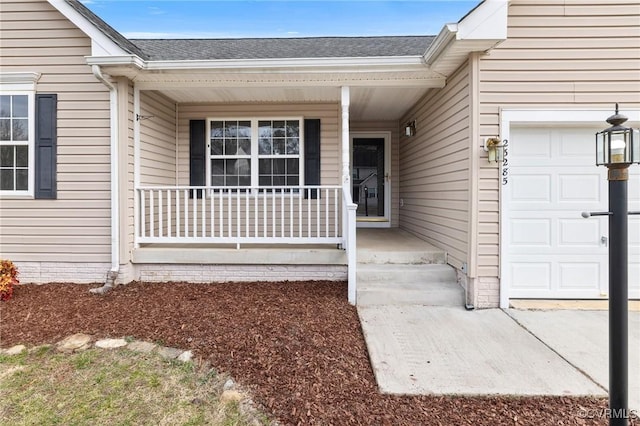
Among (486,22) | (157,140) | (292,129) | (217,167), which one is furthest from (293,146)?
(486,22)

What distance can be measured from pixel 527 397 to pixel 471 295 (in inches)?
70.9

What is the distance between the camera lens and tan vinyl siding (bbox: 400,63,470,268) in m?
4.28

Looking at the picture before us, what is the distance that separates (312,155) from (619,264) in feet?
15.2

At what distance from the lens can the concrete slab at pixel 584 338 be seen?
2682 mm

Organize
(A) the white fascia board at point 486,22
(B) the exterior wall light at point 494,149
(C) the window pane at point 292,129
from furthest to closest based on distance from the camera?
(C) the window pane at point 292,129 < (B) the exterior wall light at point 494,149 < (A) the white fascia board at point 486,22

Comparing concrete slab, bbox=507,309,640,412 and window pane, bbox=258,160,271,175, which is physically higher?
window pane, bbox=258,160,271,175

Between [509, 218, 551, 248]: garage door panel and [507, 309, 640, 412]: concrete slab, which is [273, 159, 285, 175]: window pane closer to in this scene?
[509, 218, 551, 248]: garage door panel

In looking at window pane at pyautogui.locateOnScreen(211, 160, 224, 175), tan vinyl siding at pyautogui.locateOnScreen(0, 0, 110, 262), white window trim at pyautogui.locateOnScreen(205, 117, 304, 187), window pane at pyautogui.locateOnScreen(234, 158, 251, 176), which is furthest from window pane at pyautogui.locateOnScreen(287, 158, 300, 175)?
tan vinyl siding at pyautogui.locateOnScreen(0, 0, 110, 262)

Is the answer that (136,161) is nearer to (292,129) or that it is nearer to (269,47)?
(292,129)

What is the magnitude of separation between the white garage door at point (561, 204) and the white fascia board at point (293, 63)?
1.68 metres

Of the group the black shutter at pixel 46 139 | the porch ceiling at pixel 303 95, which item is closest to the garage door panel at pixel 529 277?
the porch ceiling at pixel 303 95

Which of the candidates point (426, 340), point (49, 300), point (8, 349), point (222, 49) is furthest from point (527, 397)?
point (222, 49)

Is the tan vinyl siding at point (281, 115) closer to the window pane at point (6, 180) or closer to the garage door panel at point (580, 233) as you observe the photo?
the window pane at point (6, 180)

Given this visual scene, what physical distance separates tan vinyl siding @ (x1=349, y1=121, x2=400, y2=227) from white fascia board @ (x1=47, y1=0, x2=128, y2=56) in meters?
4.64
